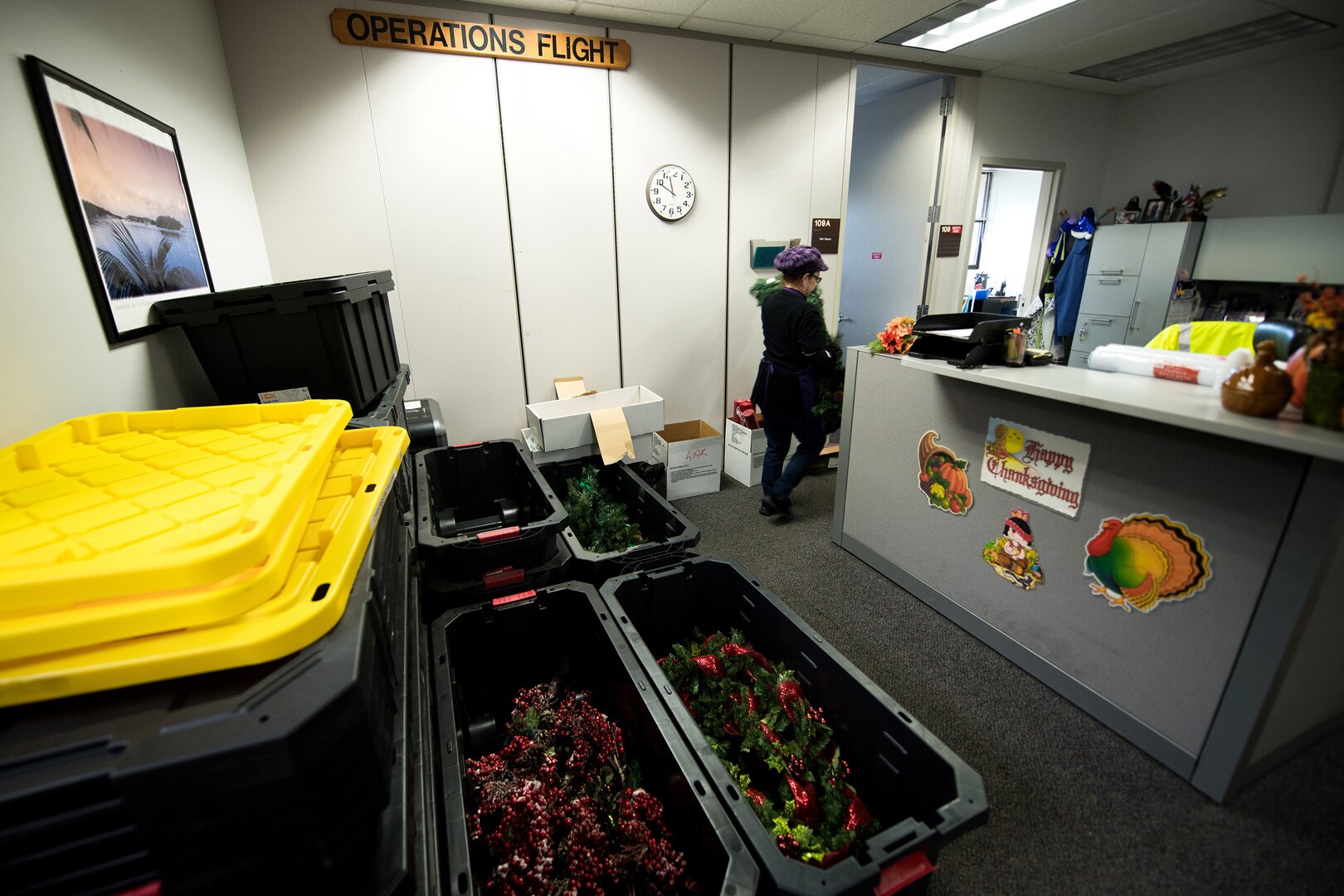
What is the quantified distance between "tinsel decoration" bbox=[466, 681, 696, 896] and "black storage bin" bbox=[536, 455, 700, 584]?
0.50 metres

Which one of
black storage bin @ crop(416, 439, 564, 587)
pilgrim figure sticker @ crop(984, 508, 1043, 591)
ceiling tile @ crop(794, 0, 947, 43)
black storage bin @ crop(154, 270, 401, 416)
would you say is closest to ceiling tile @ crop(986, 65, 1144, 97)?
ceiling tile @ crop(794, 0, 947, 43)

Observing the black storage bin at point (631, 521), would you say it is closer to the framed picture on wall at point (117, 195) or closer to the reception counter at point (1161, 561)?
the reception counter at point (1161, 561)

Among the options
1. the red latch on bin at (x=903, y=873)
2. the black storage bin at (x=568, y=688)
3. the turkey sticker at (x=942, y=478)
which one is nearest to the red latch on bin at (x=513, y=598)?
the black storage bin at (x=568, y=688)

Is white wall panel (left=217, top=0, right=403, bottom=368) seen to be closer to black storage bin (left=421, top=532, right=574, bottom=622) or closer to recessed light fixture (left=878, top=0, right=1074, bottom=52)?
black storage bin (left=421, top=532, right=574, bottom=622)

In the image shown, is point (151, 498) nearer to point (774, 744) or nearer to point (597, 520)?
point (774, 744)

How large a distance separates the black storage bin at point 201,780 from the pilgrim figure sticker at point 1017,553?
1956mm

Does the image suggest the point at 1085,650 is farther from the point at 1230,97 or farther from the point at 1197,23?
the point at 1230,97

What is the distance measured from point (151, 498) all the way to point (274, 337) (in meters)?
0.90

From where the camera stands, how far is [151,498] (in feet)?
2.43

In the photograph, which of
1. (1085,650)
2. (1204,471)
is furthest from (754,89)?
Result: (1085,650)

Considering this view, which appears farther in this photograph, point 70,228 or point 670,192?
point 670,192

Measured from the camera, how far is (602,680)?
5.20 ft

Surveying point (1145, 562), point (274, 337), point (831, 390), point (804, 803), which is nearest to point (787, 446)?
point (831, 390)

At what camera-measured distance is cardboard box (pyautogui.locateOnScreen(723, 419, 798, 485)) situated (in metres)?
3.52
